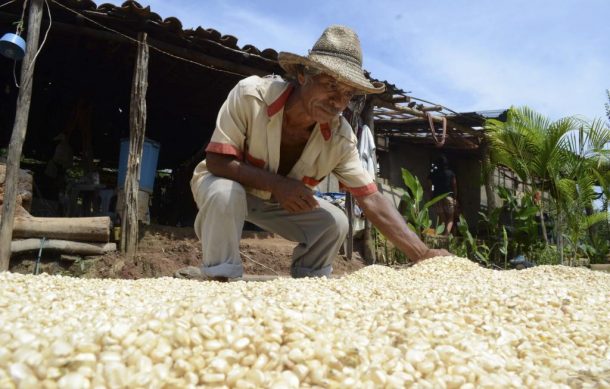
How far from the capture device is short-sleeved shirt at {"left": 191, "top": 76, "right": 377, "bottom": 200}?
8.43 ft

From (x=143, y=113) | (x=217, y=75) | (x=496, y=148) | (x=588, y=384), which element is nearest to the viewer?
(x=588, y=384)

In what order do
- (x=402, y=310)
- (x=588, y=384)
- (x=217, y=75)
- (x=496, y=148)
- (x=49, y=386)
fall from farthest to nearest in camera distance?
(x=496, y=148) → (x=217, y=75) → (x=402, y=310) → (x=588, y=384) → (x=49, y=386)

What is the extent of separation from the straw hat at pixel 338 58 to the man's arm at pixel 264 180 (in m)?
0.60

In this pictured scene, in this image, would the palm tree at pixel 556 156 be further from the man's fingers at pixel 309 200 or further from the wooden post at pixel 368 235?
the man's fingers at pixel 309 200

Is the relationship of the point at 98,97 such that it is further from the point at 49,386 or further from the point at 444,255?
the point at 49,386

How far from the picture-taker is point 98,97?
6.73m

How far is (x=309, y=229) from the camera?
293cm

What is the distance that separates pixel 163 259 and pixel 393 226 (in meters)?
2.65

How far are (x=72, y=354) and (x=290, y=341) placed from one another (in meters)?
0.44

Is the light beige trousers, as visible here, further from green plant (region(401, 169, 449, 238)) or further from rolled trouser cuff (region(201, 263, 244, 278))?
green plant (region(401, 169, 449, 238))

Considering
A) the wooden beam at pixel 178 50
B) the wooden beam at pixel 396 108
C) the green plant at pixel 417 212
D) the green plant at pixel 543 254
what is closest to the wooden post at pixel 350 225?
the green plant at pixel 417 212

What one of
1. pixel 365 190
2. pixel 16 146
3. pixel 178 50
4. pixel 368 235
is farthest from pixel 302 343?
pixel 368 235

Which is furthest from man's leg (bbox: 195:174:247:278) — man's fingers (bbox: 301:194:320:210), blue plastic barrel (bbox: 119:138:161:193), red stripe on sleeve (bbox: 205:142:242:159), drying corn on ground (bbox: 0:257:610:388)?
blue plastic barrel (bbox: 119:138:161:193)

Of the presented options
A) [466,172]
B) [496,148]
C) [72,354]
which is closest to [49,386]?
[72,354]
